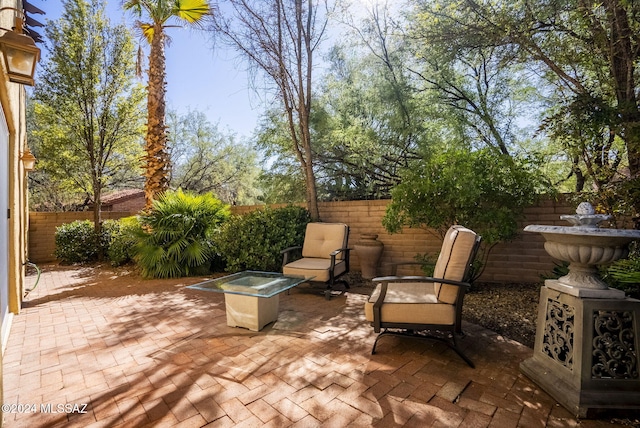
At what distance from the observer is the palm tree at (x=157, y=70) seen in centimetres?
646

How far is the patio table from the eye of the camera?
3.21 meters

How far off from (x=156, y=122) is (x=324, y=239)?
468 centimetres

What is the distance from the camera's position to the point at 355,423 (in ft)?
5.95

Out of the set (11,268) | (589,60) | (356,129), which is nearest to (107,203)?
(11,268)

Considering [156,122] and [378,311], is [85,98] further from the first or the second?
[378,311]

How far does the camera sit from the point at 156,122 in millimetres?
6703

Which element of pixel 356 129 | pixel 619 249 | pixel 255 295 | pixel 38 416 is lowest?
pixel 38 416

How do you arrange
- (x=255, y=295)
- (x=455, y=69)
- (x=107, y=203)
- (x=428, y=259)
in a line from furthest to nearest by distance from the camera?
1. (x=107, y=203)
2. (x=455, y=69)
3. (x=428, y=259)
4. (x=255, y=295)

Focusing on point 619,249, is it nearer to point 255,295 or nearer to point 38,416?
point 255,295

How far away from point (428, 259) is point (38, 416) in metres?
4.77

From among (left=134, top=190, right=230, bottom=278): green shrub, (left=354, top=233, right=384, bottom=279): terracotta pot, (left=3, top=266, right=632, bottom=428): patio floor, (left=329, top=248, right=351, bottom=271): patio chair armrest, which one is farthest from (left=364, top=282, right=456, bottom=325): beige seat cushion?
(left=134, top=190, right=230, bottom=278): green shrub

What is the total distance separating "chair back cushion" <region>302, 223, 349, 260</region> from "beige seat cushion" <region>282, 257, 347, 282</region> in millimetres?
202

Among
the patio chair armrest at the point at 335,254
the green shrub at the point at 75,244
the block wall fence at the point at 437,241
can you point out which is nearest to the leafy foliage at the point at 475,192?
the block wall fence at the point at 437,241

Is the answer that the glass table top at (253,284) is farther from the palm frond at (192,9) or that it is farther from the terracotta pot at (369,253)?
the palm frond at (192,9)
